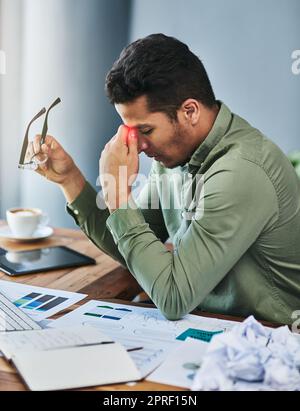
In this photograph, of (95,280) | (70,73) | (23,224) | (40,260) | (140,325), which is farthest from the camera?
(70,73)

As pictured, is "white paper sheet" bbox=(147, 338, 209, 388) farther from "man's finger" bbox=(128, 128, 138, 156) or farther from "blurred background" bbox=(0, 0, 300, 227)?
"blurred background" bbox=(0, 0, 300, 227)

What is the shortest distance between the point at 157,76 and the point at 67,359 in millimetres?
617

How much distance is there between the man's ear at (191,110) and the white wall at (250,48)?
1.35 meters

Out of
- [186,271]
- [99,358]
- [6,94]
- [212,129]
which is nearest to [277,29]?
[6,94]

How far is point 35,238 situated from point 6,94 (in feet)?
3.28

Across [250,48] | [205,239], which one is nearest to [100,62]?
[250,48]

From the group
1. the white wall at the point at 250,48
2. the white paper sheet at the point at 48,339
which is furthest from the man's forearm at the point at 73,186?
the white wall at the point at 250,48

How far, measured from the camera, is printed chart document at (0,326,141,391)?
81cm

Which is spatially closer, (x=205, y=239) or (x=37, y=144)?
(x=205, y=239)

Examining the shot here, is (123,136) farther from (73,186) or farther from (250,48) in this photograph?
(250,48)

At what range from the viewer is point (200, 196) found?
116 centimetres

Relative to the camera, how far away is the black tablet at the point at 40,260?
→ 139cm

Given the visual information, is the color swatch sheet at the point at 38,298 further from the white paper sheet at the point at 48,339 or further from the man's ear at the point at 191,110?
the man's ear at the point at 191,110

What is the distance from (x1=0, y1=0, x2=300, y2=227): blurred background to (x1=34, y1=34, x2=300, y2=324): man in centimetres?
127
